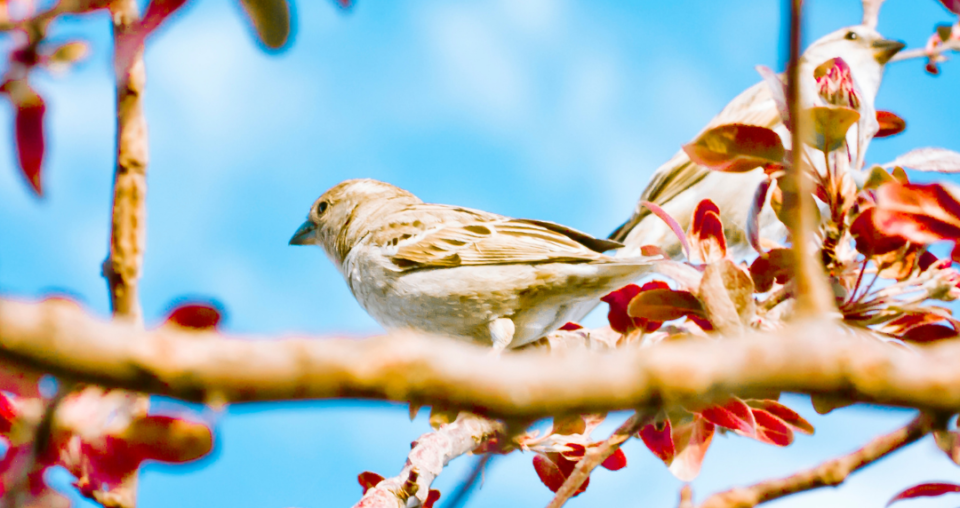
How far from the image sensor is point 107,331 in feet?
2.13

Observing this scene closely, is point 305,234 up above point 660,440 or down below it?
above

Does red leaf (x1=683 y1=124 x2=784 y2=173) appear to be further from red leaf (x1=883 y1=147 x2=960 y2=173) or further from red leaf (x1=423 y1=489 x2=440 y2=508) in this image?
red leaf (x1=423 y1=489 x2=440 y2=508)

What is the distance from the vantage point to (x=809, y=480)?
1396 millimetres

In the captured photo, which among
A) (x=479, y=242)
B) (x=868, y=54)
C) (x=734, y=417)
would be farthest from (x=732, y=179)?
(x=734, y=417)

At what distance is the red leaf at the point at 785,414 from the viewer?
2.30m

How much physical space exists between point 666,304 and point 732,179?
142 inches

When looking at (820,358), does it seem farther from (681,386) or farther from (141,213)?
(141,213)

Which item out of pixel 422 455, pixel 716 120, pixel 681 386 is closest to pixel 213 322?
pixel 681 386

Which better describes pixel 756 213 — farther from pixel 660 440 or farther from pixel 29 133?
pixel 29 133

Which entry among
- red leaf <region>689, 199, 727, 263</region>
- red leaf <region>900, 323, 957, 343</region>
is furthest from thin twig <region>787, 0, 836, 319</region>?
red leaf <region>900, 323, 957, 343</region>

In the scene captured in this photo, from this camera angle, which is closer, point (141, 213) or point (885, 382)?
point (885, 382)

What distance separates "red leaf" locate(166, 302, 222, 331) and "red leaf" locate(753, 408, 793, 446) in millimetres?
1761

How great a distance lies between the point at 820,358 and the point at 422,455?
187cm

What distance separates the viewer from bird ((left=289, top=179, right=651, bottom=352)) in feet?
11.6
